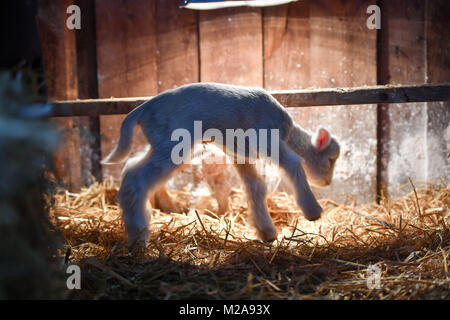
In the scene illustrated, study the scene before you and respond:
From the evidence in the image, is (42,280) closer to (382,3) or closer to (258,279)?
(258,279)

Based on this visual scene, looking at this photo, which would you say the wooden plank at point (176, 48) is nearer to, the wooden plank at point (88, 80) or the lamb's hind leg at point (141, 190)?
the wooden plank at point (88, 80)

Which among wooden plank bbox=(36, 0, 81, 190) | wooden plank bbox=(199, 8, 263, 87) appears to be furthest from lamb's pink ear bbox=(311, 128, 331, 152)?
wooden plank bbox=(36, 0, 81, 190)

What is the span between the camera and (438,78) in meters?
3.54

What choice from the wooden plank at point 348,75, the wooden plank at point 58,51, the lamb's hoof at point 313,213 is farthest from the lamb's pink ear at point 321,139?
the wooden plank at point 58,51

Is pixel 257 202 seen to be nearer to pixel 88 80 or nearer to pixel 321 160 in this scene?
pixel 321 160

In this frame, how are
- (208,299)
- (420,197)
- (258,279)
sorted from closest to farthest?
(208,299) < (258,279) < (420,197)

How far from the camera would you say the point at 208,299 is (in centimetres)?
175

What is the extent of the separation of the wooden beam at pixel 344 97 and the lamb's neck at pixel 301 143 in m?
0.24

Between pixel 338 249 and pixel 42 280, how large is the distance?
1.69 metres

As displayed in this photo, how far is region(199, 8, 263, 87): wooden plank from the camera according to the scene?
3.59m

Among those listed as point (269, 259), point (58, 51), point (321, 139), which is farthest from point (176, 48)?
point (269, 259)

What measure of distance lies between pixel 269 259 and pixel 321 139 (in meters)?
0.99

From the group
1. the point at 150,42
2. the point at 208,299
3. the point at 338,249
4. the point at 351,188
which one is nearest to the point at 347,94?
the point at 338,249

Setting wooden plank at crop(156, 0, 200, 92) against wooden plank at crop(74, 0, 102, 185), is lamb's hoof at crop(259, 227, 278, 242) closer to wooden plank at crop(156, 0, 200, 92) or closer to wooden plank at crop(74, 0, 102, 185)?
wooden plank at crop(156, 0, 200, 92)
